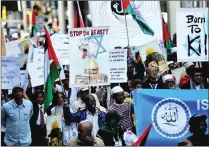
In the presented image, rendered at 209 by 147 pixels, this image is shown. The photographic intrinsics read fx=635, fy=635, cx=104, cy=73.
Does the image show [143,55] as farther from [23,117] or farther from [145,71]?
[23,117]

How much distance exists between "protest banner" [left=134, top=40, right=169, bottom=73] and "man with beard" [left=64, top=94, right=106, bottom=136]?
1.16 meters

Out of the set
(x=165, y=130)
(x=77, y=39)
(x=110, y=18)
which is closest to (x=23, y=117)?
(x=77, y=39)

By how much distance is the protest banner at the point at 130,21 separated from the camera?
9.12 metres

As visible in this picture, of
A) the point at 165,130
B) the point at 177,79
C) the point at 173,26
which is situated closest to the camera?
the point at 165,130

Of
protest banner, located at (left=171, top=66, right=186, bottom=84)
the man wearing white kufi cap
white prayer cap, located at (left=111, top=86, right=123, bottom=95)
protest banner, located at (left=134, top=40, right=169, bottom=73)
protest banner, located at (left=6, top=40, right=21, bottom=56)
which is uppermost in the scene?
protest banner, located at (left=6, top=40, right=21, bottom=56)

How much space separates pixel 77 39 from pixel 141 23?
64.9 inches

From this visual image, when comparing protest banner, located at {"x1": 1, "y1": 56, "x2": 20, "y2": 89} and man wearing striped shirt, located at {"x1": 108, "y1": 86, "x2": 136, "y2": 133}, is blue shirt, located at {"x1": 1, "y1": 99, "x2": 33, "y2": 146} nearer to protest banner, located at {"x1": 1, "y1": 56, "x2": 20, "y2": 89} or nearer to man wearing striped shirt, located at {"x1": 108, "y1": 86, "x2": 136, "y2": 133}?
protest banner, located at {"x1": 1, "y1": 56, "x2": 20, "y2": 89}

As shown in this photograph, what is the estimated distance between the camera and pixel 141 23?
9.11 m

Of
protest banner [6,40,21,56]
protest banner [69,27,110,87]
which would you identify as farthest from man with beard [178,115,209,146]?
protest banner [6,40,21,56]

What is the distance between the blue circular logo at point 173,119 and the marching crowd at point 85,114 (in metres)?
0.10

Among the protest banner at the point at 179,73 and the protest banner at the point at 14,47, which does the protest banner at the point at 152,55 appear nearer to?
the protest banner at the point at 179,73

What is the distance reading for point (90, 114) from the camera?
7.79m

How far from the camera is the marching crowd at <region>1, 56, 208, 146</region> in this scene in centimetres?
732

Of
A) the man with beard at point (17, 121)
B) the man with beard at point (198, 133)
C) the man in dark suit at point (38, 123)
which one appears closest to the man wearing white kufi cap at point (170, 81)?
the man with beard at point (198, 133)
